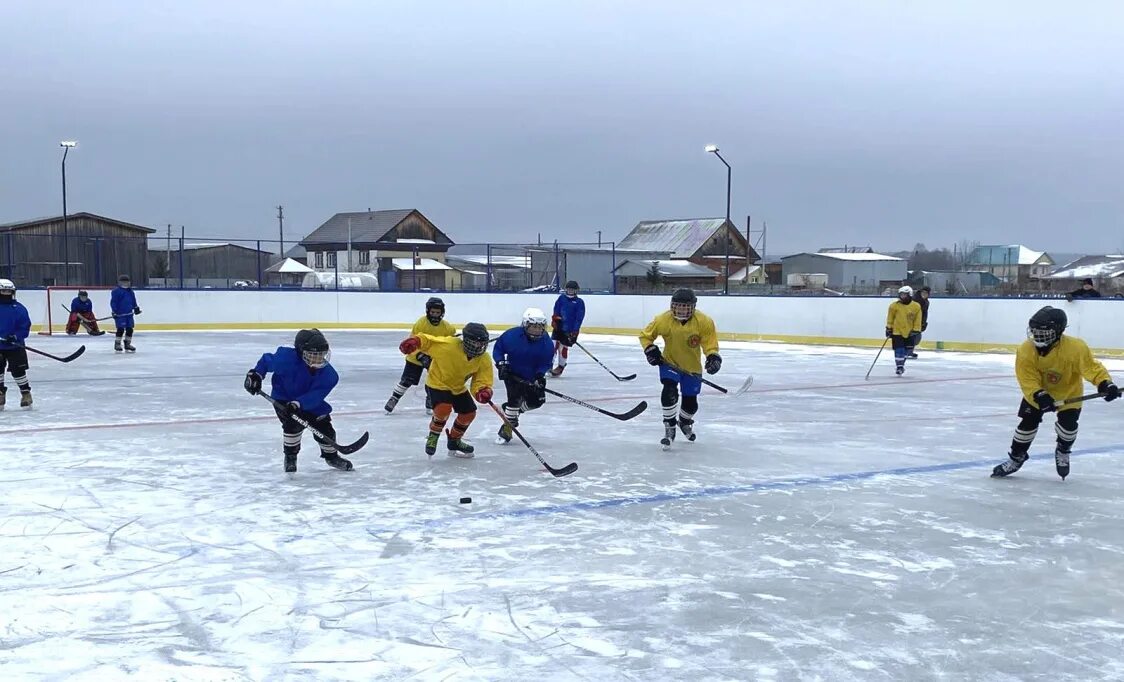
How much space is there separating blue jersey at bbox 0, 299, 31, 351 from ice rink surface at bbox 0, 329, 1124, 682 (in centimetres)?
93

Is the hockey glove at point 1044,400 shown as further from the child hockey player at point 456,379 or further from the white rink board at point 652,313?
the white rink board at point 652,313

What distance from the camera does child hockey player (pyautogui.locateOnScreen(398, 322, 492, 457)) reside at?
6309mm

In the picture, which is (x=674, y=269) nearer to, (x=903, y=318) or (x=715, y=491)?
(x=903, y=318)

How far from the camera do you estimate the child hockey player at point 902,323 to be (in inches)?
487

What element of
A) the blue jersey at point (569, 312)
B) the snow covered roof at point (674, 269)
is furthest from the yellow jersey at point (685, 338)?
the snow covered roof at point (674, 269)

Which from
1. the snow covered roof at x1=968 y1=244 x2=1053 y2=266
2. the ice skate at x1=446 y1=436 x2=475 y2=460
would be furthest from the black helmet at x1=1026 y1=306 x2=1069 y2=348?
the snow covered roof at x1=968 y1=244 x2=1053 y2=266

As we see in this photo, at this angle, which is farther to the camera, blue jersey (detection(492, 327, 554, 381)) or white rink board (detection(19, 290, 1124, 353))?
white rink board (detection(19, 290, 1124, 353))

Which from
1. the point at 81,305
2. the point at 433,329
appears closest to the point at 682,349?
the point at 433,329

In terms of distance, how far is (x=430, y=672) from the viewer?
9.67 feet

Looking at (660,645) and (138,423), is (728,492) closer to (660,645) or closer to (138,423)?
(660,645)

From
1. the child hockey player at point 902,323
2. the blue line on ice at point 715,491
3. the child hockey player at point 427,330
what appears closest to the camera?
the blue line on ice at point 715,491

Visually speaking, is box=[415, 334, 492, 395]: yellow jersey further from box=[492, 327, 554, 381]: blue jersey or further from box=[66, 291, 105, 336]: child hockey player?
box=[66, 291, 105, 336]: child hockey player

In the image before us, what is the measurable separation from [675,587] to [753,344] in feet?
48.4

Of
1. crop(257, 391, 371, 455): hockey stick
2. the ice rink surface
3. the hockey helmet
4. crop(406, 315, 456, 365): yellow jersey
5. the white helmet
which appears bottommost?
the ice rink surface
